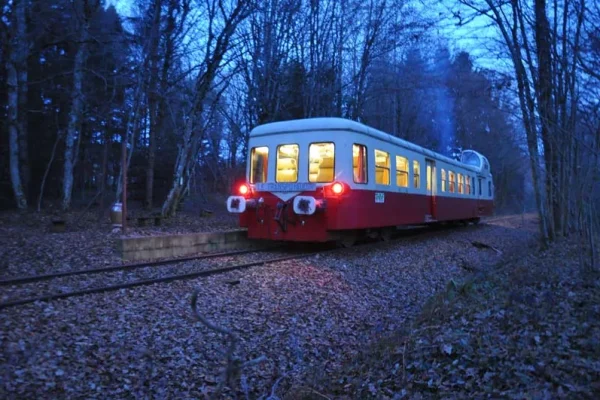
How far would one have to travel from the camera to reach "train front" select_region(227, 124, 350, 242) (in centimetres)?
981

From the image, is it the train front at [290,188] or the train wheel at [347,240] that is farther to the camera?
the train wheel at [347,240]

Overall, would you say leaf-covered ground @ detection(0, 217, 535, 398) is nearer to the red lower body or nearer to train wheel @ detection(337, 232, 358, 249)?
the red lower body

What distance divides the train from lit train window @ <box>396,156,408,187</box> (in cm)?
3

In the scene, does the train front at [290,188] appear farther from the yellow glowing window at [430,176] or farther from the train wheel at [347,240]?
the yellow glowing window at [430,176]

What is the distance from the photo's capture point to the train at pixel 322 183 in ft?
32.3

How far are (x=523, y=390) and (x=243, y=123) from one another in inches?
912

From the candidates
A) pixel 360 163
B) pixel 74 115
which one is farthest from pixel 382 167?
pixel 74 115

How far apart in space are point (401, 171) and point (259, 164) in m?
4.03

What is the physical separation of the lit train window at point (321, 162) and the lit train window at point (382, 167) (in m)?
1.44

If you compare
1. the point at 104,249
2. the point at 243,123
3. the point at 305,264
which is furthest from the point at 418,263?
the point at 243,123

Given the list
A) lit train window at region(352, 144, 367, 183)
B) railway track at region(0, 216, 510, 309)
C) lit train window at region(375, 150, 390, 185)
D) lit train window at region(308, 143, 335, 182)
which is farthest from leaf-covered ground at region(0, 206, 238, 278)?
lit train window at region(375, 150, 390, 185)

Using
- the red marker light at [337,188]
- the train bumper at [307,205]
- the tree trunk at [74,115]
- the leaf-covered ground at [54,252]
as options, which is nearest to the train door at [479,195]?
the red marker light at [337,188]

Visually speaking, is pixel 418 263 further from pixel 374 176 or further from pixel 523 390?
pixel 523 390

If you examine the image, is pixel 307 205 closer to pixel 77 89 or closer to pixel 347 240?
pixel 347 240
